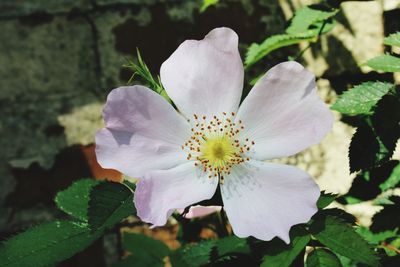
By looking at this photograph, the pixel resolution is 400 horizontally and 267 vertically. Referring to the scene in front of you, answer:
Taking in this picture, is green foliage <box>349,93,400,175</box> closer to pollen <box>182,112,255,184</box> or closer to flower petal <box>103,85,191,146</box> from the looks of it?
pollen <box>182,112,255,184</box>

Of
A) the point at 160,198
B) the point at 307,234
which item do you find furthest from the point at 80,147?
the point at 307,234

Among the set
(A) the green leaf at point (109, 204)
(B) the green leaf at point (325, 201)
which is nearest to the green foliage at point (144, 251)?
(A) the green leaf at point (109, 204)

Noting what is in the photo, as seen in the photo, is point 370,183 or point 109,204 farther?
point 370,183

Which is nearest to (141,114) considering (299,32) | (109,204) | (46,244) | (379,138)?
(109,204)

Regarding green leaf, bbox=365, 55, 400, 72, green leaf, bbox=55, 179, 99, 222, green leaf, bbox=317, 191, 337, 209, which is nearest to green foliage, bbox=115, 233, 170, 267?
green leaf, bbox=55, 179, 99, 222

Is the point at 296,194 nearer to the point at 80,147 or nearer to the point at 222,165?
the point at 222,165

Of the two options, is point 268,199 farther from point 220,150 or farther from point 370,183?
point 370,183
